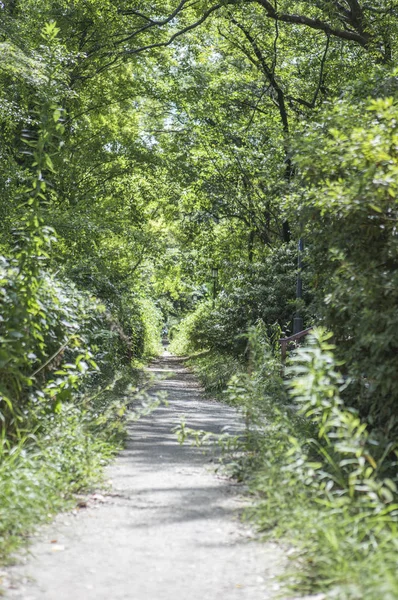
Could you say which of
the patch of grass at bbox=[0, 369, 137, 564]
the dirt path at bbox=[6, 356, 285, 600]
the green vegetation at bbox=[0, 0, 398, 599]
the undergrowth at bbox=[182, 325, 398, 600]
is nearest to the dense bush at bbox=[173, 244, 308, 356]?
the green vegetation at bbox=[0, 0, 398, 599]

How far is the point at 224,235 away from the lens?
3300cm

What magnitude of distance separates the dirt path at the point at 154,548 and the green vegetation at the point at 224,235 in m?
0.25

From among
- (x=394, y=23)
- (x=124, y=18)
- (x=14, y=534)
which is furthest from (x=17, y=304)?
(x=124, y=18)

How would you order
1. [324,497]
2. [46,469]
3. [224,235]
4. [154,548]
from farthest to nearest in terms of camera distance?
[224,235] < [46,469] < [324,497] < [154,548]

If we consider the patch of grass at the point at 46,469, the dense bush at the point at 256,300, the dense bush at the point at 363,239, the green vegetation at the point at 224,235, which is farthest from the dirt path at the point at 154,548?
the dense bush at the point at 256,300

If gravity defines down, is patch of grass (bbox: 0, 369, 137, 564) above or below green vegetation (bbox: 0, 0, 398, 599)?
below

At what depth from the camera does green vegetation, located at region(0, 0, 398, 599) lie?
579 centimetres

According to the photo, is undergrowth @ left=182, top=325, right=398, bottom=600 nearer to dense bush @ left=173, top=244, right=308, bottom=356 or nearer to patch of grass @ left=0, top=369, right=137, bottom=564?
patch of grass @ left=0, top=369, right=137, bottom=564

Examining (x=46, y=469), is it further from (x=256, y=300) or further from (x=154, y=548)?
(x=256, y=300)

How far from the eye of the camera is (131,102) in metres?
26.8

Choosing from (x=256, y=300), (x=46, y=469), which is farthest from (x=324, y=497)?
(x=256, y=300)

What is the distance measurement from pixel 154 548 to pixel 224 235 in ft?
92.4

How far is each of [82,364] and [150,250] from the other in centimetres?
1901

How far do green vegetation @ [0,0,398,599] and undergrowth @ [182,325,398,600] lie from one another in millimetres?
26
